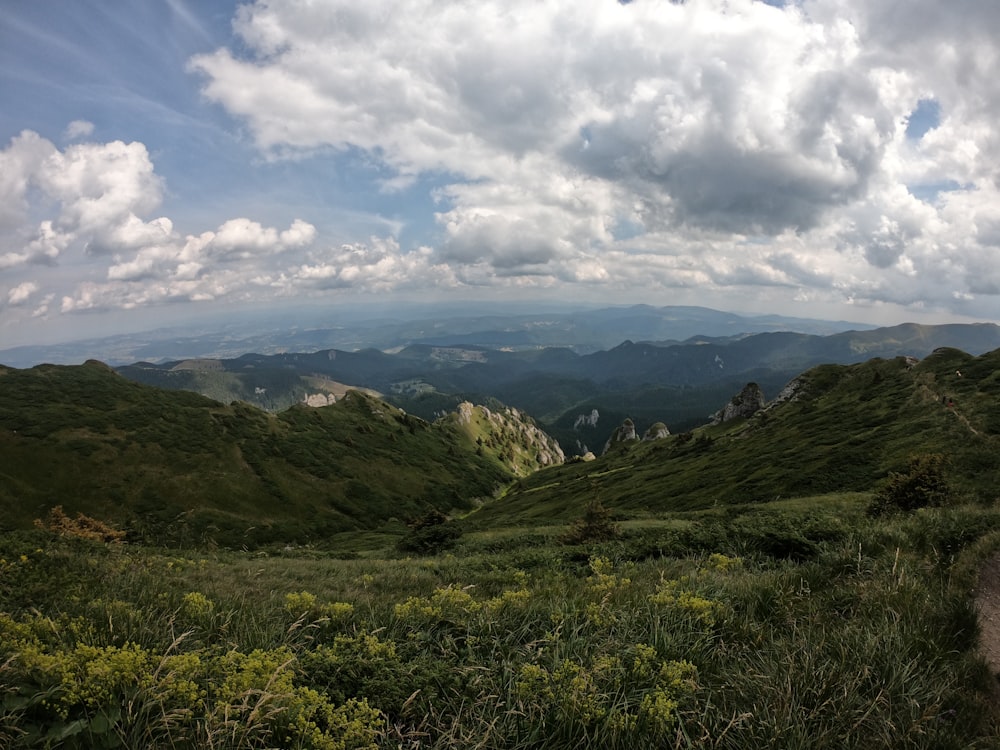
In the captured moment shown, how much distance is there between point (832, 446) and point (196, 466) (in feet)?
397

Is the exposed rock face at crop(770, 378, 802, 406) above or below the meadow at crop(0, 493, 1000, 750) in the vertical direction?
below

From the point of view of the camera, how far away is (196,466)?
4156 inches

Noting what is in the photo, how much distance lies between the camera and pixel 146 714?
12.2 feet

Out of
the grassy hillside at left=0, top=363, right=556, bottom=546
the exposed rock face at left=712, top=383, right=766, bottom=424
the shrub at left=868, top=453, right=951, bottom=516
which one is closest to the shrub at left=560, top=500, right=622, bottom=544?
the shrub at left=868, top=453, right=951, bottom=516

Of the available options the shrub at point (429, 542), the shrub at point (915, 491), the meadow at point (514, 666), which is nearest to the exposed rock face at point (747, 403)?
the shrub at point (915, 491)

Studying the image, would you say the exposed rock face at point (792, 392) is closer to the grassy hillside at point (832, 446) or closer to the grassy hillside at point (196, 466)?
the grassy hillside at point (832, 446)

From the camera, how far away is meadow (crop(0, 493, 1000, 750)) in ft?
12.6

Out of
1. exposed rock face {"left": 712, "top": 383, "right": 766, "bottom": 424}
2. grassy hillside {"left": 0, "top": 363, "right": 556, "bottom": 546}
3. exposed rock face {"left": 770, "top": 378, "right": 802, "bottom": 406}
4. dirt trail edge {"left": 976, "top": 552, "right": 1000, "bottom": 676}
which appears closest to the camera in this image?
dirt trail edge {"left": 976, "top": 552, "right": 1000, "bottom": 676}

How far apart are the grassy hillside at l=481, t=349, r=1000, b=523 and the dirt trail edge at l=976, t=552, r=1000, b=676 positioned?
18868 mm

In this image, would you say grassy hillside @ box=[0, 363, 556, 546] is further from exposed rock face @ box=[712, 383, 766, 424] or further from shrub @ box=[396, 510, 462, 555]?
exposed rock face @ box=[712, 383, 766, 424]

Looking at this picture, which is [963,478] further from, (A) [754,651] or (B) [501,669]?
(B) [501,669]

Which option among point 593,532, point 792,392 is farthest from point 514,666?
point 792,392

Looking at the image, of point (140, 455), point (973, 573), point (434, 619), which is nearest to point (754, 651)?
point (434, 619)

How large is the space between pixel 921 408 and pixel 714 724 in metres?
88.6
